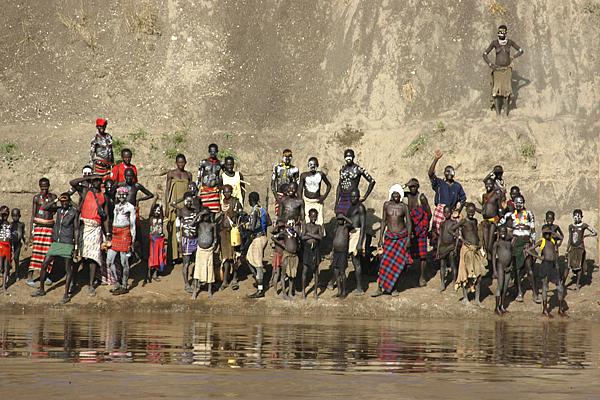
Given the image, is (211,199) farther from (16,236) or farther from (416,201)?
(416,201)

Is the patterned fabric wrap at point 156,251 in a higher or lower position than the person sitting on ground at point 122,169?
lower

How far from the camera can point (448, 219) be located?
2212 cm

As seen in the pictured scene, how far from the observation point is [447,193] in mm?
23156

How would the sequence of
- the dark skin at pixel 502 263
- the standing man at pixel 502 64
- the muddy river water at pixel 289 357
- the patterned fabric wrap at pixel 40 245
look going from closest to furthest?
the muddy river water at pixel 289 357
the dark skin at pixel 502 263
the patterned fabric wrap at pixel 40 245
the standing man at pixel 502 64

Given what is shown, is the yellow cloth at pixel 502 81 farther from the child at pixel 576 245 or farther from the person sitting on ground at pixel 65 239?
the person sitting on ground at pixel 65 239

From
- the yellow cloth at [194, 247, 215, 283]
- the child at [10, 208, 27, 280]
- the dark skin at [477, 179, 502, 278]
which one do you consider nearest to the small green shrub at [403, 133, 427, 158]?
the dark skin at [477, 179, 502, 278]

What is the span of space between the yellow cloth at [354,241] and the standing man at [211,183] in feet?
7.93

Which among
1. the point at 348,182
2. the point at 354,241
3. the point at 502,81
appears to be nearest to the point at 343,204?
the point at 348,182

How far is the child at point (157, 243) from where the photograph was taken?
22562mm

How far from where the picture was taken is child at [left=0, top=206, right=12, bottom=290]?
22141 mm

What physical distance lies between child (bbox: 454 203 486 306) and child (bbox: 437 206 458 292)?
0.43 feet

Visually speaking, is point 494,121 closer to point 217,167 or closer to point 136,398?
point 217,167

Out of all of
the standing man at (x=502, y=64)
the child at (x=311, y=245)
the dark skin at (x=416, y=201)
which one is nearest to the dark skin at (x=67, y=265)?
the child at (x=311, y=245)

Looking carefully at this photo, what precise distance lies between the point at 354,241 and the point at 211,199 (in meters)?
2.65
